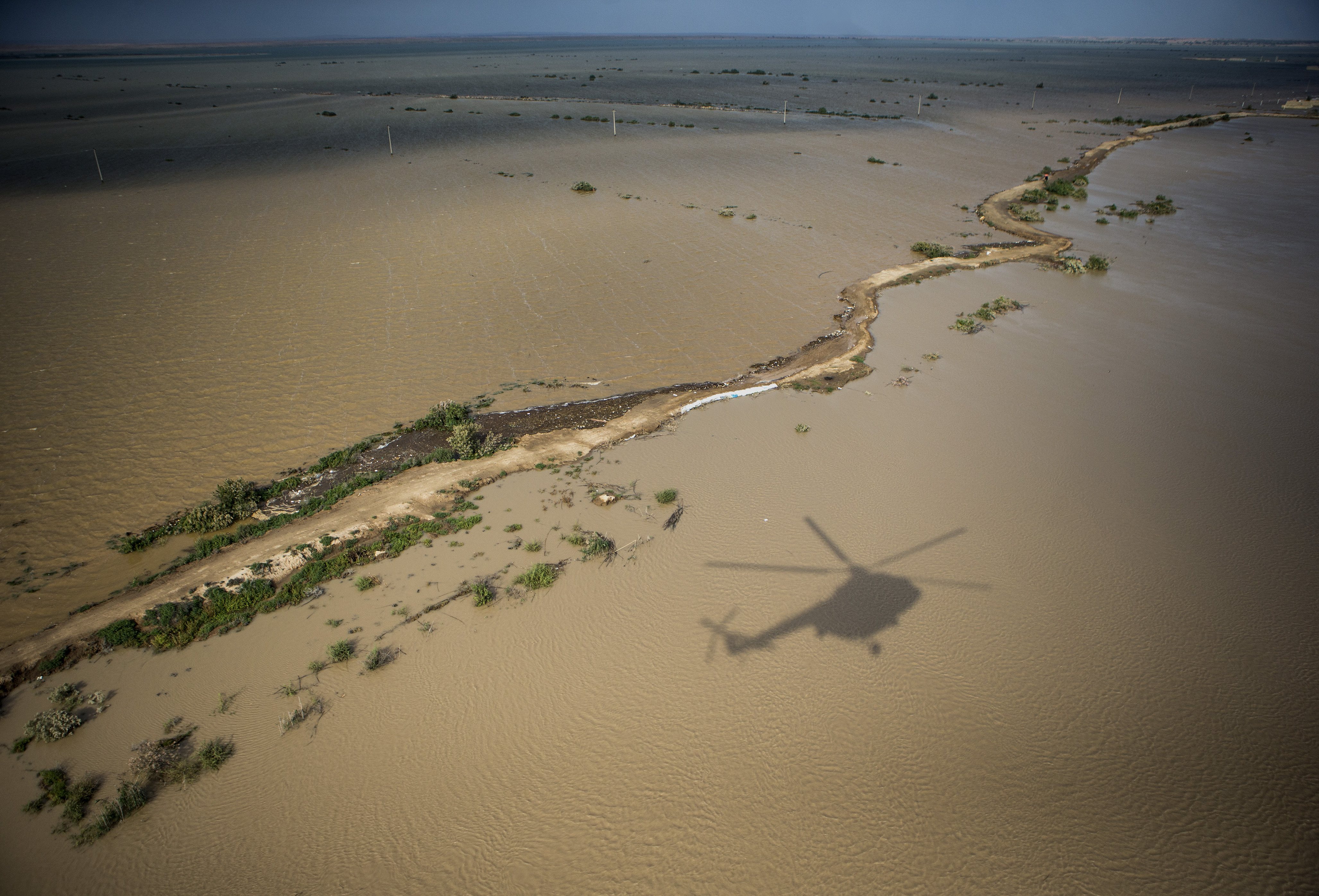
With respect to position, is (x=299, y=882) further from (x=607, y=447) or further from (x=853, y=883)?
(x=607, y=447)

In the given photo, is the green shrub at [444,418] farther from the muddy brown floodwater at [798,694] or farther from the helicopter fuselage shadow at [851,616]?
the helicopter fuselage shadow at [851,616]

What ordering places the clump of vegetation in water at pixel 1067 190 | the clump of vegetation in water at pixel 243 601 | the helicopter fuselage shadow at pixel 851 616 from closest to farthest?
the clump of vegetation in water at pixel 243 601, the helicopter fuselage shadow at pixel 851 616, the clump of vegetation in water at pixel 1067 190

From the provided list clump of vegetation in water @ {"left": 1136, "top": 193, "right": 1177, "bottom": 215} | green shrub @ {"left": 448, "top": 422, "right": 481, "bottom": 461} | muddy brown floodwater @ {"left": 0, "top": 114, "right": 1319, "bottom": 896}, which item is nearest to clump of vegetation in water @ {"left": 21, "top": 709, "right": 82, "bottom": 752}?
muddy brown floodwater @ {"left": 0, "top": 114, "right": 1319, "bottom": 896}

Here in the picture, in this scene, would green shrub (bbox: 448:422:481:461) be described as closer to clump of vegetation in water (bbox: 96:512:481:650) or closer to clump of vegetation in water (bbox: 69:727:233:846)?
clump of vegetation in water (bbox: 96:512:481:650)

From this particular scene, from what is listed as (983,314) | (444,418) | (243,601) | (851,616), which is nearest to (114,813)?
(243,601)

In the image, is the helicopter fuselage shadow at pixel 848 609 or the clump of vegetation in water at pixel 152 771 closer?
the clump of vegetation in water at pixel 152 771

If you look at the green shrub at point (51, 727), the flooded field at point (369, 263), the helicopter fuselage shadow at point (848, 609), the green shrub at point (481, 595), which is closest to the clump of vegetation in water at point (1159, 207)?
the flooded field at point (369, 263)

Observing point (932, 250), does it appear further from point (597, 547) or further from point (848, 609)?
point (597, 547)

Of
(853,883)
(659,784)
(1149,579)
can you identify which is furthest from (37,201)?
(1149,579)
